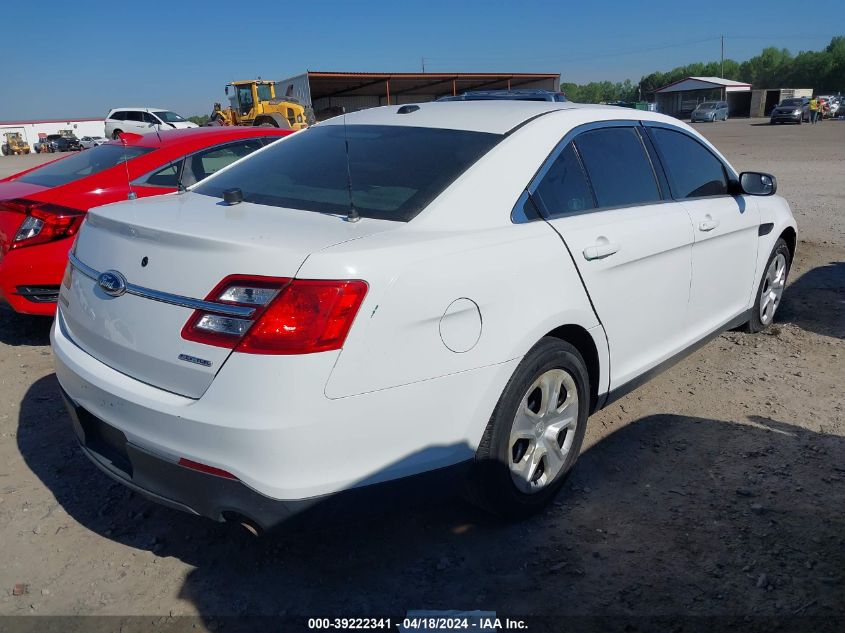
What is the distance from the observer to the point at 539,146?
9.43 ft

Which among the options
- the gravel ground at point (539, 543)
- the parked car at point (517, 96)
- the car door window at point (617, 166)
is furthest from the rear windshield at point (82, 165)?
the car door window at point (617, 166)

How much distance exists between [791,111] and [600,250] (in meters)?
47.2

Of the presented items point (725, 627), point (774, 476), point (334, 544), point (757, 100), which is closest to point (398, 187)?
point (334, 544)

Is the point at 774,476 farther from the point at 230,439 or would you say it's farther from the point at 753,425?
the point at 230,439

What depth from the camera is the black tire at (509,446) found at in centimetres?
250

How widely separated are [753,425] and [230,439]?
2.89 metres

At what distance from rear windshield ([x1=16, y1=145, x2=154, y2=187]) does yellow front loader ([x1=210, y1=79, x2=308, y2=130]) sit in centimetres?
2194

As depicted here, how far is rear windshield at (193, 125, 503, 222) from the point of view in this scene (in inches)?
103

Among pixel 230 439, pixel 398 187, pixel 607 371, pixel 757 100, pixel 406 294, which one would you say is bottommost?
pixel 757 100

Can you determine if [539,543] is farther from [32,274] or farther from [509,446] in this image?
[32,274]

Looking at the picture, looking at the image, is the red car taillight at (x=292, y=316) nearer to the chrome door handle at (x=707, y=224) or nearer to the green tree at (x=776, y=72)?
the chrome door handle at (x=707, y=224)

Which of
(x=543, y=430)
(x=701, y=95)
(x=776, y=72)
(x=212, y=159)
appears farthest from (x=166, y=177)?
(x=776, y=72)

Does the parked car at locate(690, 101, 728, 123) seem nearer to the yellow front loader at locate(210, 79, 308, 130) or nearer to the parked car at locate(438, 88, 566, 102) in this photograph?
the yellow front loader at locate(210, 79, 308, 130)

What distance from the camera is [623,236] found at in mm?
3070
